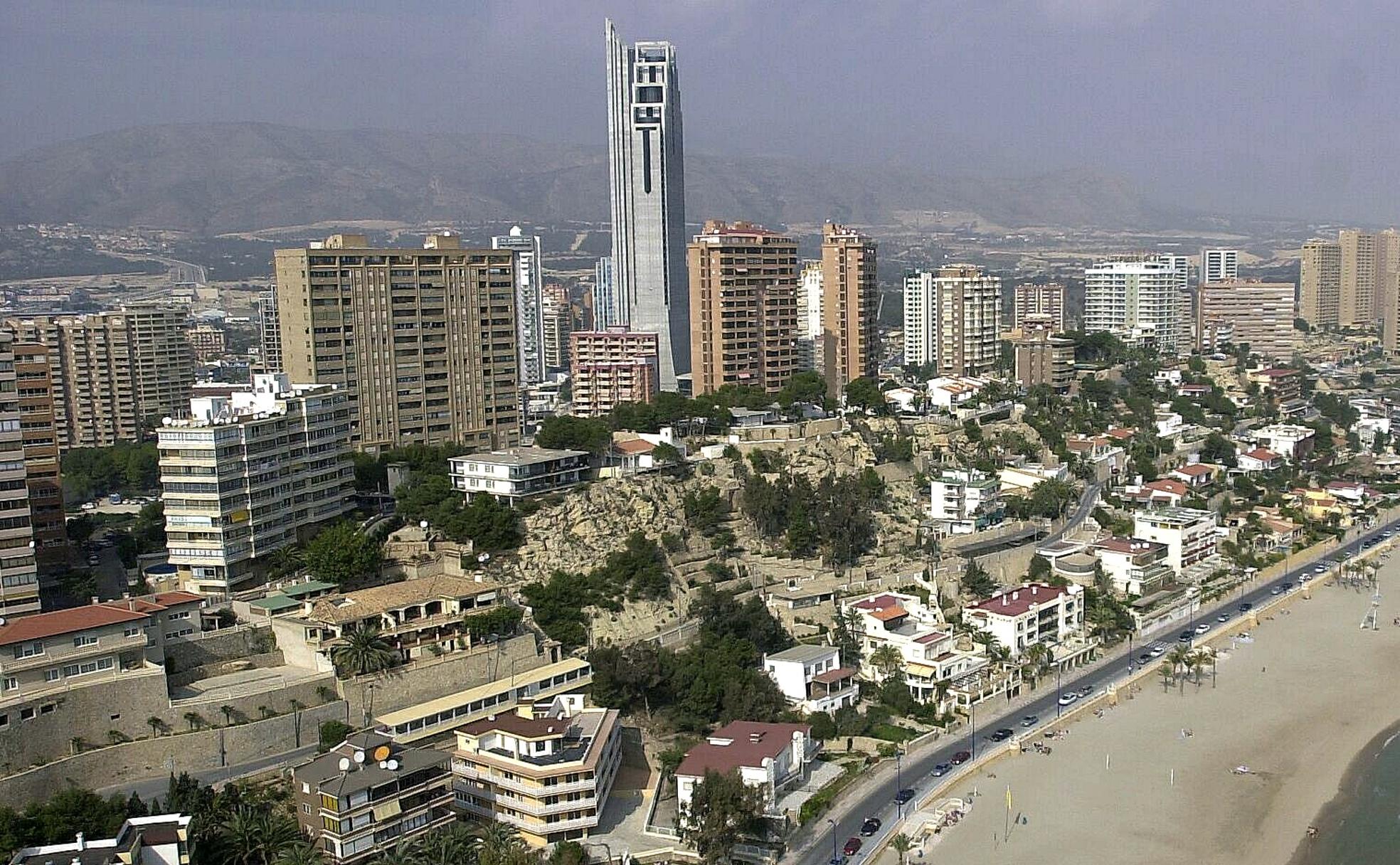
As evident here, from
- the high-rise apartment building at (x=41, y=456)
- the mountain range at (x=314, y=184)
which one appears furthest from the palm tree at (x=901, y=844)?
the mountain range at (x=314, y=184)

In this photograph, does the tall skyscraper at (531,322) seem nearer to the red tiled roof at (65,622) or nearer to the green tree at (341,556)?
the green tree at (341,556)

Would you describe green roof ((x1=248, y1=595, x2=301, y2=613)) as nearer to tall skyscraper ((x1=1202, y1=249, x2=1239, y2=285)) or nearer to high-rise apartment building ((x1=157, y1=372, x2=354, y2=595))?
high-rise apartment building ((x1=157, y1=372, x2=354, y2=595))

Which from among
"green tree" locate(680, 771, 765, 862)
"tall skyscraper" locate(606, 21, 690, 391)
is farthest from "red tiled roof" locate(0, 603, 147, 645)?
"tall skyscraper" locate(606, 21, 690, 391)

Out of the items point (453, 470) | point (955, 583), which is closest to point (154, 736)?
point (453, 470)

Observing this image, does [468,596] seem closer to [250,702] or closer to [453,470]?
[250,702]

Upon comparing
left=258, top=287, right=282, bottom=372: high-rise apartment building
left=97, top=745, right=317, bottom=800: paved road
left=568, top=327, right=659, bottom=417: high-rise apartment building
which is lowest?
left=97, top=745, right=317, bottom=800: paved road

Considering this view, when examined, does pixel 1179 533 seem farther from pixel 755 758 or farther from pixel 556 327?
pixel 556 327
